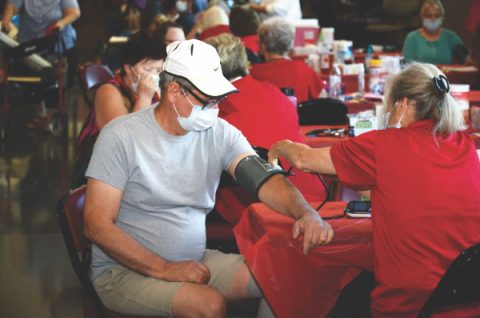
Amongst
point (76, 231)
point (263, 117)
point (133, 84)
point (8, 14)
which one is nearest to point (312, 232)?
point (76, 231)

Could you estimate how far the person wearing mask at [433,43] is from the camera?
26.3 feet

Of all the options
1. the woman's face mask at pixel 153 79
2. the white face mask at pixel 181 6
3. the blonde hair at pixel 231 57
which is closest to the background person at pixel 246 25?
the white face mask at pixel 181 6

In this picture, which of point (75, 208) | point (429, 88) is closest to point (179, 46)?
point (75, 208)

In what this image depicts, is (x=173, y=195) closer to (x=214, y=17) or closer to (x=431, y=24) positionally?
(x=431, y=24)

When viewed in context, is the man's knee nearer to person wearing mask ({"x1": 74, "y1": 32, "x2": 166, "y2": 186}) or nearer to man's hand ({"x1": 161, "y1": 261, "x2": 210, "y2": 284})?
man's hand ({"x1": 161, "y1": 261, "x2": 210, "y2": 284})

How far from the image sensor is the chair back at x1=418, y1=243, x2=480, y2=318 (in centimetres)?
240

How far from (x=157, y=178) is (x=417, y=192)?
85 cm

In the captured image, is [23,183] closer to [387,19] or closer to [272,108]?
[272,108]

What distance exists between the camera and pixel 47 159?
23.9 ft

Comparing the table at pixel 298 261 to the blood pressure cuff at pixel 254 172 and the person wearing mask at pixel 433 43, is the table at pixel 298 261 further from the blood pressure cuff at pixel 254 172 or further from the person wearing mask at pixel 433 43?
the person wearing mask at pixel 433 43

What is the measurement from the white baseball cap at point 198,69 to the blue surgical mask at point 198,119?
0.20 feet

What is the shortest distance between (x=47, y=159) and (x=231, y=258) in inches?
180

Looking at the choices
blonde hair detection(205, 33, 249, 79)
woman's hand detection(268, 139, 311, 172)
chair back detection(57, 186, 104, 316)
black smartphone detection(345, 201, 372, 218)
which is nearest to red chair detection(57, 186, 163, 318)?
chair back detection(57, 186, 104, 316)

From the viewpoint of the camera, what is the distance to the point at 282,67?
6.07 meters
